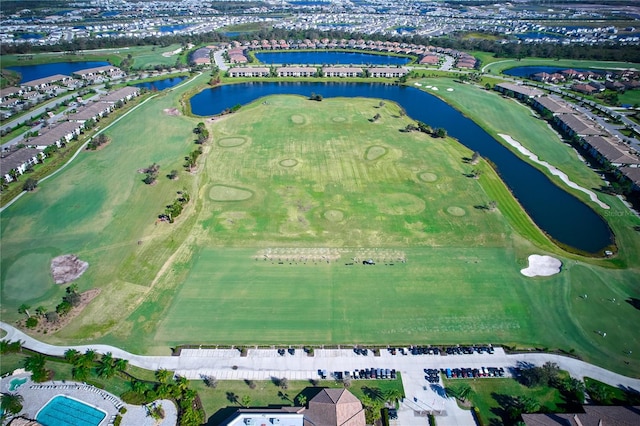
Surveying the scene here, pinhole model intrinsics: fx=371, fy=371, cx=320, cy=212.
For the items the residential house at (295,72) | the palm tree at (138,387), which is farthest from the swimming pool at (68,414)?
the residential house at (295,72)

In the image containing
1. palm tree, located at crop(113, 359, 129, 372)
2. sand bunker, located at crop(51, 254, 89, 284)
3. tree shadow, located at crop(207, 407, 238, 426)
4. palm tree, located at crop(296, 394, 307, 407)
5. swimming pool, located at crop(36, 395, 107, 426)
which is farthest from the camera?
sand bunker, located at crop(51, 254, 89, 284)

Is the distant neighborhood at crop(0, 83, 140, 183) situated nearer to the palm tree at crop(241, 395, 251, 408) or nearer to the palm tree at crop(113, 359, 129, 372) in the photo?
the palm tree at crop(113, 359, 129, 372)

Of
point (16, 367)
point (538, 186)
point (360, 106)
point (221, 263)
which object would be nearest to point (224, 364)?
point (221, 263)

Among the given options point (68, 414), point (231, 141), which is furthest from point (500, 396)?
point (231, 141)

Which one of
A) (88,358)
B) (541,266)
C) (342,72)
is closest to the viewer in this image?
(88,358)

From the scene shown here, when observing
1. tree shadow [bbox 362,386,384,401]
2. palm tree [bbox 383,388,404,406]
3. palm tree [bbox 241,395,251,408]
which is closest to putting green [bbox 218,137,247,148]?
palm tree [bbox 241,395,251,408]

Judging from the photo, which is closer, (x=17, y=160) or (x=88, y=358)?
(x=88, y=358)

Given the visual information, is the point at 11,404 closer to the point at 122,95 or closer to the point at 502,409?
the point at 502,409
